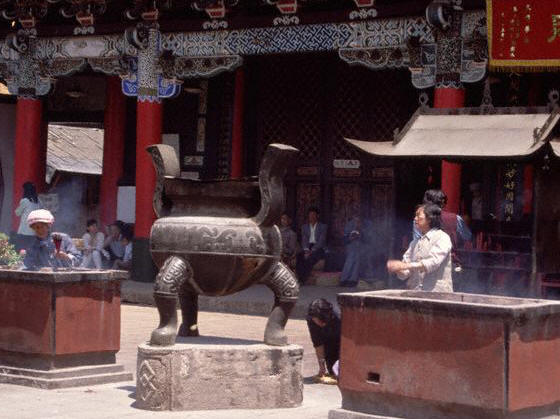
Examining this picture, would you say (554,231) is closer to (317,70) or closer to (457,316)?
(457,316)

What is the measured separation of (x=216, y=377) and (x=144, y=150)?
10.3 metres

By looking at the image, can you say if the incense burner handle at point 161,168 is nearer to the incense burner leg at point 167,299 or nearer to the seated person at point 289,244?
the incense burner leg at point 167,299

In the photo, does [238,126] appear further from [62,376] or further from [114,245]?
[62,376]

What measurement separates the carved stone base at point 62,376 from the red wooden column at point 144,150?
29.1 ft

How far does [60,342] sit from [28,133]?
37.2 ft

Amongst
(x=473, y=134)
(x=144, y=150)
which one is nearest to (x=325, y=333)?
(x=473, y=134)

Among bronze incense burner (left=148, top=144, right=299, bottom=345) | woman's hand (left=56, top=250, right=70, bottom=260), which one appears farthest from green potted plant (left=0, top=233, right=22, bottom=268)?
bronze incense burner (left=148, top=144, right=299, bottom=345)

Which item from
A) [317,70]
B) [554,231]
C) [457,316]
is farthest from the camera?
[317,70]

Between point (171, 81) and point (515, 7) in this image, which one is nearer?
point (515, 7)

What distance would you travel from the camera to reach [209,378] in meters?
8.62

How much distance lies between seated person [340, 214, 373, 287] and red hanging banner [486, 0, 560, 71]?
4.02 metres

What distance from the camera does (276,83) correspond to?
2059 cm

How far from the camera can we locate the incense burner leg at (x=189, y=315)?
9500 millimetres

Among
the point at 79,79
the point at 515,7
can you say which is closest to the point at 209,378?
the point at 515,7
